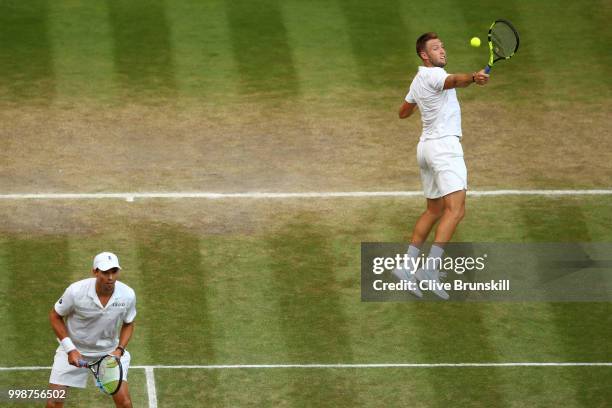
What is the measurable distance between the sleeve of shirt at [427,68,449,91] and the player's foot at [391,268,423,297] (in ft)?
7.31

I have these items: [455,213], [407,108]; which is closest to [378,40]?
[407,108]

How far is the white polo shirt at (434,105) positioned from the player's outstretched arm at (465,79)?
228 mm

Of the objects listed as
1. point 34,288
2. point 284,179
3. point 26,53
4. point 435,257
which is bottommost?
point 26,53

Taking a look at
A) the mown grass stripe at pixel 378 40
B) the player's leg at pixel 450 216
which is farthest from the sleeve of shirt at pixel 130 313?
the mown grass stripe at pixel 378 40

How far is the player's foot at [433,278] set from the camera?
1575 centimetres

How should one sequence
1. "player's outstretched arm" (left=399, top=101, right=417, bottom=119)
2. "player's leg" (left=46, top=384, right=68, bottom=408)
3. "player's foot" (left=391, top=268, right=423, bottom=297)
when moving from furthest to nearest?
1. "player's foot" (left=391, top=268, right=423, bottom=297)
2. "player's outstretched arm" (left=399, top=101, right=417, bottom=119)
3. "player's leg" (left=46, top=384, right=68, bottom=408)

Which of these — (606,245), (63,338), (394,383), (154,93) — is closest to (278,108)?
(154,93)

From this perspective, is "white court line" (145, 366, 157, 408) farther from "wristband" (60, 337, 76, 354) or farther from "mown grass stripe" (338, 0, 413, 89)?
"mown grass stripe" (338, 0, 413, 89)

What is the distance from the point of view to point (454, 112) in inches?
607

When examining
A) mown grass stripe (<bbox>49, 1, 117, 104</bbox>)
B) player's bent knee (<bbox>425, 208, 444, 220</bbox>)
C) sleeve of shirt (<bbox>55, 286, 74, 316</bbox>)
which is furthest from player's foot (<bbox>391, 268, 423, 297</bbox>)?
mown grass stripe (<bbox>49, 1, 117, 104</bbox>)

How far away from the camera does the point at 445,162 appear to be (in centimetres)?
1525

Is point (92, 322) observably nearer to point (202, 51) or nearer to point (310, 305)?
point (310, 305)

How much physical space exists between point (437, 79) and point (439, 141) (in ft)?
2.35

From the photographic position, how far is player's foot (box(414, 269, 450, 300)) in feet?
51.7
